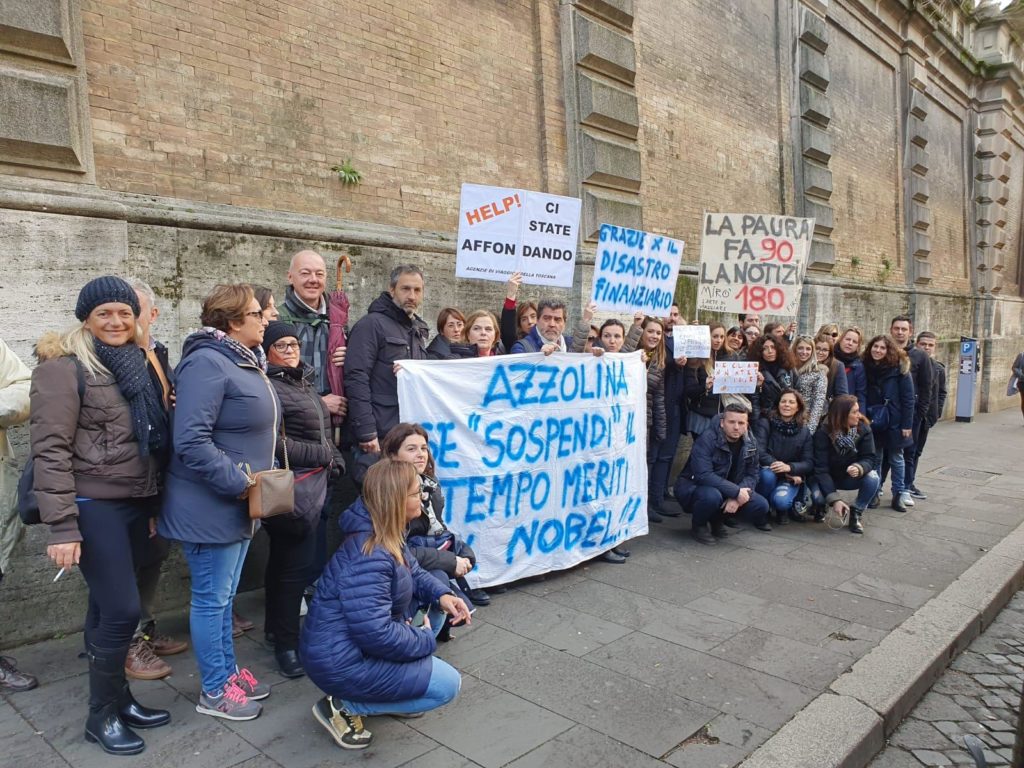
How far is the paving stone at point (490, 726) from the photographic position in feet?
10.2

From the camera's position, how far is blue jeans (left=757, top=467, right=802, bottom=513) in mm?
6633

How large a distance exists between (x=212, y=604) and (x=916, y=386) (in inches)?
289

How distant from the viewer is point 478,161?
715 centimetres

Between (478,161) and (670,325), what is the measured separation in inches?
96.5

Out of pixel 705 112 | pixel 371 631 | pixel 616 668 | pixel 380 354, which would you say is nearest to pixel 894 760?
pixel 616 668

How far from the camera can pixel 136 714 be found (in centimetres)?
320

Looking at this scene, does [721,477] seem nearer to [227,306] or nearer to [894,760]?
[894,760]

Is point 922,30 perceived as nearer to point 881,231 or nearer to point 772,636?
point 881,231

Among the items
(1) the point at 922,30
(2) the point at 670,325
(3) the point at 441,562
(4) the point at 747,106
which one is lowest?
(3) the point at 441,562

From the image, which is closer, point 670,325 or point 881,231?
point 670,325

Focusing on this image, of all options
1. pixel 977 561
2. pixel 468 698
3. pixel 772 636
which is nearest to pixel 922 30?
pixel 977 561

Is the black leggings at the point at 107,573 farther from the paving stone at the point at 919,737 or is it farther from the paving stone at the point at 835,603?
the paving stone at the point at 835,603

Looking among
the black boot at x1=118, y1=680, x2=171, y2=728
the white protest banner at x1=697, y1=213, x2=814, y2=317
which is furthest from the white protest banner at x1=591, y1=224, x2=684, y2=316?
the black boot at x1=118, y1=680, x2=171, y2=728

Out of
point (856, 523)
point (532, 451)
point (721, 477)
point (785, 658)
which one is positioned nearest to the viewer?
point (785, 658)
